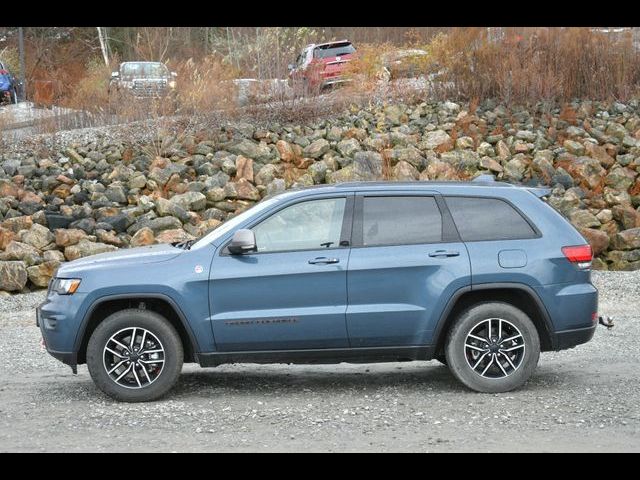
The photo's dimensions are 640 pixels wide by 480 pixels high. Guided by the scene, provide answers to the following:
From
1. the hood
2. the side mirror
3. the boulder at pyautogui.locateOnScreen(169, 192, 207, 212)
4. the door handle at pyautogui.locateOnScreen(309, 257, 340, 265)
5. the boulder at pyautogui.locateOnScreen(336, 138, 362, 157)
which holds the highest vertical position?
the boulder at pyautogui.locateOnScreen(336, 138, 362, 157)

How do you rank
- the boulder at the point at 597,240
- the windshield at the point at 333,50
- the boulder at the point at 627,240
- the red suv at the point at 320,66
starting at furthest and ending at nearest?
the windshield at the point at 333,50 < the red suv at the point at 320,66 < the boulder at the point at 627,240 < the boulder at the point at 597,240

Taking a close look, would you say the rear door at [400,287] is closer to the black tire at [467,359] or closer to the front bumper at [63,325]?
the black tire at [467,359]

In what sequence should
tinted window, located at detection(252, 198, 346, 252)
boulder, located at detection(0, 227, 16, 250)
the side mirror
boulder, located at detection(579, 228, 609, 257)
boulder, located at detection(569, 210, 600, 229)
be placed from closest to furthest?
the side mirror
tinted window, located at detection(252, 198, 346, 252)
boulder, located at detection(0, 227, 16, 250)
boulder, located at detection(579, 228, 609, 257)
boulder, located at detection(569, 210, 600, 229)

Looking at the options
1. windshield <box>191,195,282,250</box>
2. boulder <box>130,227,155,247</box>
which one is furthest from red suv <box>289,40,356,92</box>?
windshield <box>191,195,282,250</box>

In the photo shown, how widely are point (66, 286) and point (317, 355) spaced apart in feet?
6.73

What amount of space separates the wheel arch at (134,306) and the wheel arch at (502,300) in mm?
1964

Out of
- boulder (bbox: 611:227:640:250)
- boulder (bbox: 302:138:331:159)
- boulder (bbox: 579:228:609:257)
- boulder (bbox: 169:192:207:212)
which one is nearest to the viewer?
boulder (bbox: 579:228:609:257)

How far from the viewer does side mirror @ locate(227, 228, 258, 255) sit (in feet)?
26.0

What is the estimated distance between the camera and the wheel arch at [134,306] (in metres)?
7.98

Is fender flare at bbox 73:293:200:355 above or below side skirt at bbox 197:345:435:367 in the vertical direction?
above

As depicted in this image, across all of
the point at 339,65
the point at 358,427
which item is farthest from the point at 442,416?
the point at 339,65

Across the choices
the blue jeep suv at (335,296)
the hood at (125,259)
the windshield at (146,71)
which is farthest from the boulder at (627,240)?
the windshield at (146,71)

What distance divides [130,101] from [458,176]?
25.9 ft

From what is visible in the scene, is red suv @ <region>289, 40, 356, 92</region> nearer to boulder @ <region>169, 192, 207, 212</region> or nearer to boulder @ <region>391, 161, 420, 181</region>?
boulder @ <region>391, 161, 420, 181</region>
